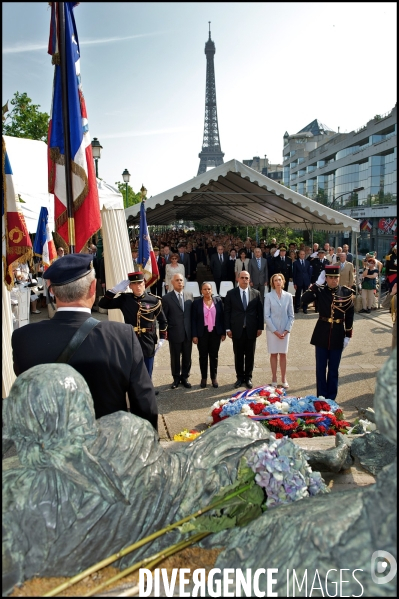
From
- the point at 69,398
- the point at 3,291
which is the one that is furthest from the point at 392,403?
the point at 3,291

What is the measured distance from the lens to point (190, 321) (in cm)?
842

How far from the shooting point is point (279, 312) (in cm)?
823

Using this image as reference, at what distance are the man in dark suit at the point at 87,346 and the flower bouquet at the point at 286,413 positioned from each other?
268cm

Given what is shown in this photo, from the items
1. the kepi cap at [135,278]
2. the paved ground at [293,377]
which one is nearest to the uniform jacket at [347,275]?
the paved ground at [293,377]

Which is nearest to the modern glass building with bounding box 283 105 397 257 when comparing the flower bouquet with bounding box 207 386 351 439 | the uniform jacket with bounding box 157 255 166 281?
the uniform jacket with bounding box 157 255 166 281

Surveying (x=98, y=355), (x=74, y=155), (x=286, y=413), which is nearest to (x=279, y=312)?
(x=286, y=413)

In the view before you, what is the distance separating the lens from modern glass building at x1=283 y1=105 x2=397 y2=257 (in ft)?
156

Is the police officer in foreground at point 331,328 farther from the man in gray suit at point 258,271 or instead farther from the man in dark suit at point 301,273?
the man in dark suit at point 301,273

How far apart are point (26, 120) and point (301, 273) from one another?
43.9 feet

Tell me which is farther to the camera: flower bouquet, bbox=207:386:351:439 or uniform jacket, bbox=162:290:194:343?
uniform jacket, bbox=162:290:194:343

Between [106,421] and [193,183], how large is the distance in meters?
11.6

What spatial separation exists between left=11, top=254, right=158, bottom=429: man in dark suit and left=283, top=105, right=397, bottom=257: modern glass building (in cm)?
3506

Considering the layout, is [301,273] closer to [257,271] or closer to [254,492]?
[257,271]

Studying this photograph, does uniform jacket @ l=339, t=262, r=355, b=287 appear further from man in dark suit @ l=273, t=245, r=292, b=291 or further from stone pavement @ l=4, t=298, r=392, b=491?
man in dark suit @ l=273, t=245, r=292, b=291
